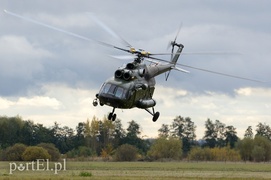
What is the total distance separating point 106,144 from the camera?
406ft

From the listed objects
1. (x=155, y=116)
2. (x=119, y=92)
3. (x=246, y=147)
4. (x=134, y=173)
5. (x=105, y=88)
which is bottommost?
(x=134, y=173)

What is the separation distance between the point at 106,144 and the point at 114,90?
224 ft

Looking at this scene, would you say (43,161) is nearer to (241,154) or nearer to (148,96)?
(148,96)

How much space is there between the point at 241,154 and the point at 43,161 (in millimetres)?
Answer: 39462

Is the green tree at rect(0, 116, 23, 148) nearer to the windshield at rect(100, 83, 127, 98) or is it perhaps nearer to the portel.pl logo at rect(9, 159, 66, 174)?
the portel.pl logo at rect(9, 159, 66, 174)

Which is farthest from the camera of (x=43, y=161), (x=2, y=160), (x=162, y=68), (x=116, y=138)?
(x=116, y=138)

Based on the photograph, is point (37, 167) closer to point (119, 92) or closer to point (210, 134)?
point (119, 92)

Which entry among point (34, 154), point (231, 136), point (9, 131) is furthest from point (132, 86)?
point (231, 136)

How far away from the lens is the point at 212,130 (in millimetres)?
161125

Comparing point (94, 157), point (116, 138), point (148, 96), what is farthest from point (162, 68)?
point (116, 138)

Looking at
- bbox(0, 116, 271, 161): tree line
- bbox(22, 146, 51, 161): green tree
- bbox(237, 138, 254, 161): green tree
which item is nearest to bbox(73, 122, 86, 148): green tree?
bbox(0, 116, 271, 161): tree line

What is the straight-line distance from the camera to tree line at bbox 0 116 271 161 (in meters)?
104

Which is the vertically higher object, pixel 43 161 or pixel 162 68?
pixel 162 68

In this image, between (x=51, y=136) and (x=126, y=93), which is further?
(x=51, y=136)
